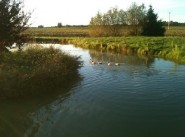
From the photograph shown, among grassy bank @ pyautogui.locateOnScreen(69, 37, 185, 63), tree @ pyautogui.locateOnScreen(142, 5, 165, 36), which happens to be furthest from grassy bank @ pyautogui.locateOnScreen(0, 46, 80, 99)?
tree @ pyautogui.locateOnScreen(142, 5, 165, 36)

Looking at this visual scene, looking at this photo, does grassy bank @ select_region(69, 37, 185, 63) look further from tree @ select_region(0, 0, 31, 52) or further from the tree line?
the tree line

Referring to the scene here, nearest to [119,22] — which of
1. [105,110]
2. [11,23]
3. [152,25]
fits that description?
[152,25]

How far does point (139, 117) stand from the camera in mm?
13391

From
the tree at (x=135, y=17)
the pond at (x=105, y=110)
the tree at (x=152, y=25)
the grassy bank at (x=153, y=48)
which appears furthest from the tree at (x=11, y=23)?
the tree at (x=135, y=17)

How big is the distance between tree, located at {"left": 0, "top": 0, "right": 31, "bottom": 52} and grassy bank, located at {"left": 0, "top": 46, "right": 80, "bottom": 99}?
1.38 m

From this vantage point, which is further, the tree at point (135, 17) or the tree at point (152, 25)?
the tree at point (135, 17)

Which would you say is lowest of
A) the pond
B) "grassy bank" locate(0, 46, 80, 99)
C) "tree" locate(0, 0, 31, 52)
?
the pond

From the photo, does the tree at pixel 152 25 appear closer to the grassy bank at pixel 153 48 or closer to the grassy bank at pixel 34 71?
the grassy bank at pixel 153 48

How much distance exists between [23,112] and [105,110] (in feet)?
12.0

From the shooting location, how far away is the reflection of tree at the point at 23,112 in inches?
469

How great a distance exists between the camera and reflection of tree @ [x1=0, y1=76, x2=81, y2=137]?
1191 cm

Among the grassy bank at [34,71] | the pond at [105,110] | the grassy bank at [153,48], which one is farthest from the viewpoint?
the grassy bank at [153,48]

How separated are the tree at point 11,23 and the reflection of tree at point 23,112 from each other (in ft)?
13.2

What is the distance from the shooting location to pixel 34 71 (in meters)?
17.7
